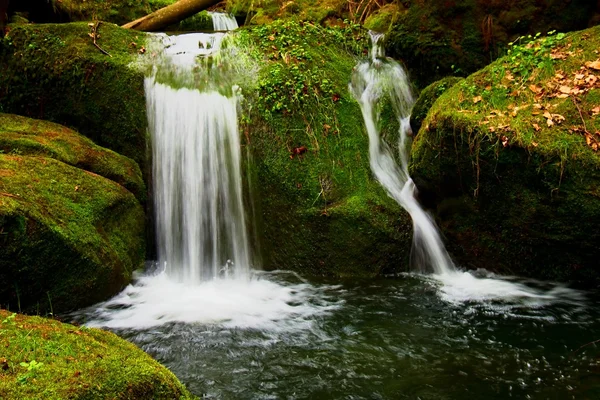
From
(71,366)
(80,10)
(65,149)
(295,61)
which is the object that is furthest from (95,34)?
(71,366)

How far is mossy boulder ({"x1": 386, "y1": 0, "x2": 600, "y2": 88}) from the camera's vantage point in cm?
728

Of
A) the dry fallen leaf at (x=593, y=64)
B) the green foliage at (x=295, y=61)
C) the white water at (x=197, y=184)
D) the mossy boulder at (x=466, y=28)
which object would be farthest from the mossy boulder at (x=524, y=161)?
the white water at (x=197, y=184)

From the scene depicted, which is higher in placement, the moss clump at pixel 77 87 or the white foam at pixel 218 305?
the moss clump at pixel 77 87

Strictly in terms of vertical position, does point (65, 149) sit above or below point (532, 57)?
below

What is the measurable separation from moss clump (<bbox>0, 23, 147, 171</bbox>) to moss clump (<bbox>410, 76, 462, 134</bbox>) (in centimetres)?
424

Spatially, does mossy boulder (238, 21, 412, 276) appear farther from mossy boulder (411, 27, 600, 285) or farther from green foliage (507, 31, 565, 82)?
green foliage (507, 31, 565, 82)

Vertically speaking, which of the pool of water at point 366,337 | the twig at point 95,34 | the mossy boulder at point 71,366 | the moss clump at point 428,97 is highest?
the twig at point 95,34

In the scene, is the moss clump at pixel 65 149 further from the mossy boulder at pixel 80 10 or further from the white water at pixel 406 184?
the white water at pixel 406 184

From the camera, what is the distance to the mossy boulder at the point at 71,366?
2113 mm

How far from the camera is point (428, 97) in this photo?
712 cm

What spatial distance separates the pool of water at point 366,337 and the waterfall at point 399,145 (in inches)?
19.3

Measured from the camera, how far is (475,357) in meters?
3.92

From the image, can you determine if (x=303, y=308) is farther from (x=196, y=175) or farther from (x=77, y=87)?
(x=77, y=87)

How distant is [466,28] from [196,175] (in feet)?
17.2
